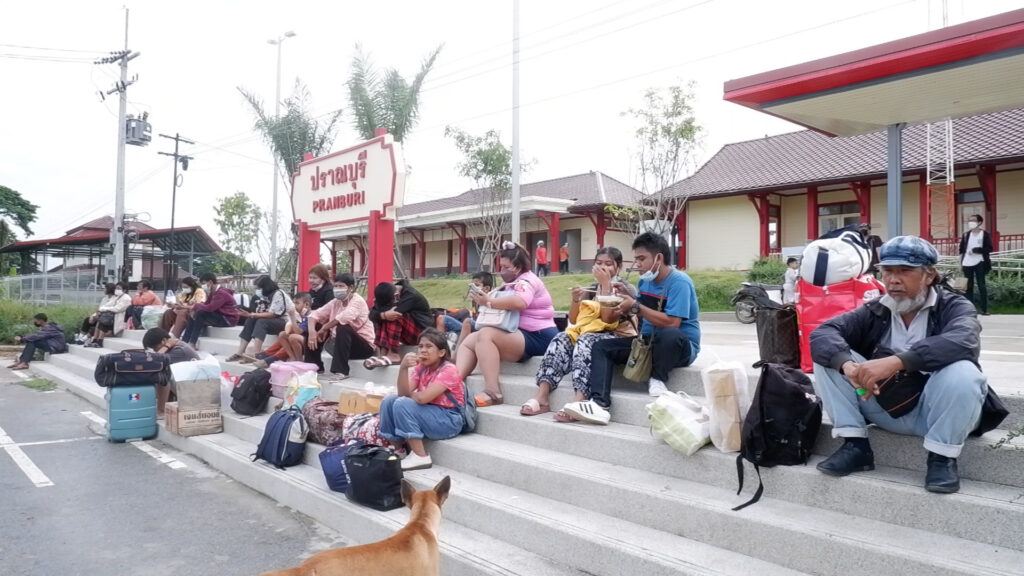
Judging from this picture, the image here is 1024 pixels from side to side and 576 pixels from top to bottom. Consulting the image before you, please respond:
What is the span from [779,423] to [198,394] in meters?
6.22

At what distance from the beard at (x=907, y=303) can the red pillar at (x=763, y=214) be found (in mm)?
19387

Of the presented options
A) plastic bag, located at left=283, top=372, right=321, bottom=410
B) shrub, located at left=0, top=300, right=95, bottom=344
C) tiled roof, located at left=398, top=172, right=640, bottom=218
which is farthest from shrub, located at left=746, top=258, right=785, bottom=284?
shrub, located at left=0, top=300, right=95, bottom=344

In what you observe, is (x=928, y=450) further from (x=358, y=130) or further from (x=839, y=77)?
(x=358, y=130)

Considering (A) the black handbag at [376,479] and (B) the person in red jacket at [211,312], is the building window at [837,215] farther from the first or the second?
(A) the black handbag at [376,479]

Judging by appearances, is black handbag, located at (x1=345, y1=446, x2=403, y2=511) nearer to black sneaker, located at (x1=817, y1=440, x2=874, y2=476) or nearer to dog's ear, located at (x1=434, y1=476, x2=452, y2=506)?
dog's ear, located at (x1=434, y1=476, x2=452, y2=506)

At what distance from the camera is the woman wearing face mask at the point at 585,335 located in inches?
198

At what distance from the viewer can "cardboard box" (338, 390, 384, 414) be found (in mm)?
5801

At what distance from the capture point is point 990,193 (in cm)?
1731

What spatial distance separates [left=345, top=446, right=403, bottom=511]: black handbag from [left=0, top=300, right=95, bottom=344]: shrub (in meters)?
15.5

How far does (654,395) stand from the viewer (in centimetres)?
475

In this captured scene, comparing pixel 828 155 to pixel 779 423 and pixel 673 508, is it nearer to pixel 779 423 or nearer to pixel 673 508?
pixel 779 423

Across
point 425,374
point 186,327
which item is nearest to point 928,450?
point 425,374

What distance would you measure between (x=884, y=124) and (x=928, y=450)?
15.2 feet

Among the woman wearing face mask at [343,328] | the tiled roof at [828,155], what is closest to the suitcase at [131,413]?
the woman wearing face mask at [343,328]
